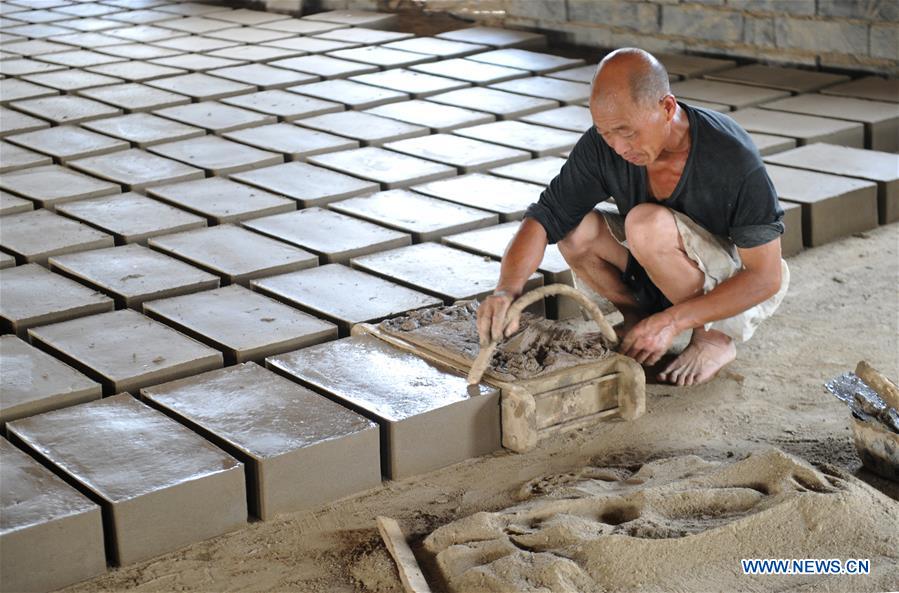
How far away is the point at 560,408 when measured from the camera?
323 centimetres

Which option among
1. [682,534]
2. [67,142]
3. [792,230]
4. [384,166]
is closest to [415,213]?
[384,166]

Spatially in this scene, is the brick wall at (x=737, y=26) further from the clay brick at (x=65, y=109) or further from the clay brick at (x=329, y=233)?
the clay brick at (x=329, y=233)

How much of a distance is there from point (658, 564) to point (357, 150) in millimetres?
3652

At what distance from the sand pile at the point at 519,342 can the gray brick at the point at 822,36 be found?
13.2 ft

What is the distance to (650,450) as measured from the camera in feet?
10.4

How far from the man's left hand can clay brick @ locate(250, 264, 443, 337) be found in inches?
→ 29.6

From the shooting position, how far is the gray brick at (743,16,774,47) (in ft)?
23.0

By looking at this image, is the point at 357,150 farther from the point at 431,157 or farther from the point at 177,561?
the point at 177,561

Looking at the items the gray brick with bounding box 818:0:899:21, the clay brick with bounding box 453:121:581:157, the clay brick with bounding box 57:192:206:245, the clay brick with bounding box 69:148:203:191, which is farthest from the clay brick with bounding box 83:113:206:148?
the gray brick with bounding box 818:0:899:21

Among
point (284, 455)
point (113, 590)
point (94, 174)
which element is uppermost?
point (94, 174)

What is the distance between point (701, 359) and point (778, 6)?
401cm

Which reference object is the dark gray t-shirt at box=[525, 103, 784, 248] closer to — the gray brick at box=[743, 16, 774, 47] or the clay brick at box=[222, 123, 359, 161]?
the clay brick at box=[222, 123, 359, 161]

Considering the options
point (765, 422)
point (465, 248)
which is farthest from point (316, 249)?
point (765, 422)

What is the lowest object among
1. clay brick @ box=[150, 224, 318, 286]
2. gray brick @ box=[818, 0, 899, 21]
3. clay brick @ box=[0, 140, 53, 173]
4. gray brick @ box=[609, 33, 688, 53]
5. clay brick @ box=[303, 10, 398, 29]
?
clay brick @ box=[150, 224, 318, 286]
